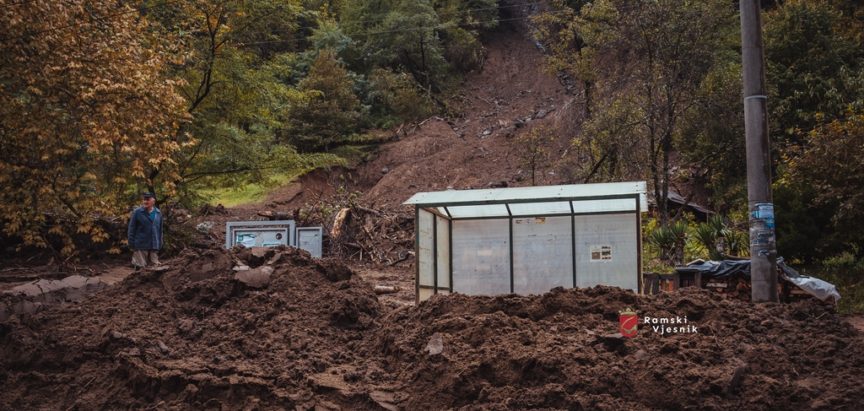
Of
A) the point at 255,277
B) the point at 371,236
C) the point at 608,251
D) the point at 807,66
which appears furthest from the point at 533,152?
the point at 255,277

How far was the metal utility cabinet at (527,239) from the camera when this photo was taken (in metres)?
13.4

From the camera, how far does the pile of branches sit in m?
24.5

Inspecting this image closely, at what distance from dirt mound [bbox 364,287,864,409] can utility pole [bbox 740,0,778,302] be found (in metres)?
0.68

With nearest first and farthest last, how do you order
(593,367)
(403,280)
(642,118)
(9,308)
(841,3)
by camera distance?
(593,367), (9,308), (403,280), (642,118), (841,3)

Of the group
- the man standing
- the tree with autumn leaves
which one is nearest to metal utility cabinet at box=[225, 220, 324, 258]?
the man standing

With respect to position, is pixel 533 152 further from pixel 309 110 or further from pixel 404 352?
pixel 404 352

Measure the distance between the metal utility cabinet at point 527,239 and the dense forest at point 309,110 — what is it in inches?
196

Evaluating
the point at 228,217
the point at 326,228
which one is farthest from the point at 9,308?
the point at 228,217

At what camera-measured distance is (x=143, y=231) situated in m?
14.9

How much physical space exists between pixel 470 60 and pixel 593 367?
42968 mm

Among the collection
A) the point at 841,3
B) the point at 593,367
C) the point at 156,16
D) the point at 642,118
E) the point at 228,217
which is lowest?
the point at 593,367

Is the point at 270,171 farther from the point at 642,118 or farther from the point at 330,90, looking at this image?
→ the point at 330,90

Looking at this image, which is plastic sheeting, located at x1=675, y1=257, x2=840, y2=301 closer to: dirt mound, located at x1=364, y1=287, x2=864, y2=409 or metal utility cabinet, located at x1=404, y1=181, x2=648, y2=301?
metal utility cabinet, located at x1=404, y1=181, x2=648, y2=301

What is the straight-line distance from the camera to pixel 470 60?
4944 cm
